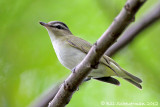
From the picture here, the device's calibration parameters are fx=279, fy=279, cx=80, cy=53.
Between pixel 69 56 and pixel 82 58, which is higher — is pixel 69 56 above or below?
below

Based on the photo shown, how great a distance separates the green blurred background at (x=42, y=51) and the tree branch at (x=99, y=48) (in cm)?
138

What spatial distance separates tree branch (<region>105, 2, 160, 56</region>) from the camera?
224 centimetres

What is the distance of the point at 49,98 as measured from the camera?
11.0 feet

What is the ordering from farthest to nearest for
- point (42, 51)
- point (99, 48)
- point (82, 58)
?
point (42, 51), point (82, 58), point (99, 48)

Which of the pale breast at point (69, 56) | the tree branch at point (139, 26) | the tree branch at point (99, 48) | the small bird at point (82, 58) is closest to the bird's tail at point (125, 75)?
the small bird at point (82, 58)

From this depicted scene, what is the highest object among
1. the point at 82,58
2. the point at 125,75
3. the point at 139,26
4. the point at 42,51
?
the point at 139,26

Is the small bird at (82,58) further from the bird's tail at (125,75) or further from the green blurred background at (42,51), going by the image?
the green blurred background at (42,51)

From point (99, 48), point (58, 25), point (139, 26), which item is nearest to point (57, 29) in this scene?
point (58, 25)

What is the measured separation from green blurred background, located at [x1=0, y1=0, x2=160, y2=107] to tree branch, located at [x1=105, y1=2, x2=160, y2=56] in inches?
46.1

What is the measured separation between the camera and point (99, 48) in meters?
2.07

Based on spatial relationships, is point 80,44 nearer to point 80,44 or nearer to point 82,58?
point 80,44

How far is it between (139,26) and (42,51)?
89.9 inches

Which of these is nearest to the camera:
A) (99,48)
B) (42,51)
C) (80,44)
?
(99,48)

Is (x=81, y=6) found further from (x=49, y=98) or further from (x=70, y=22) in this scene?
(x=49, y=98)
